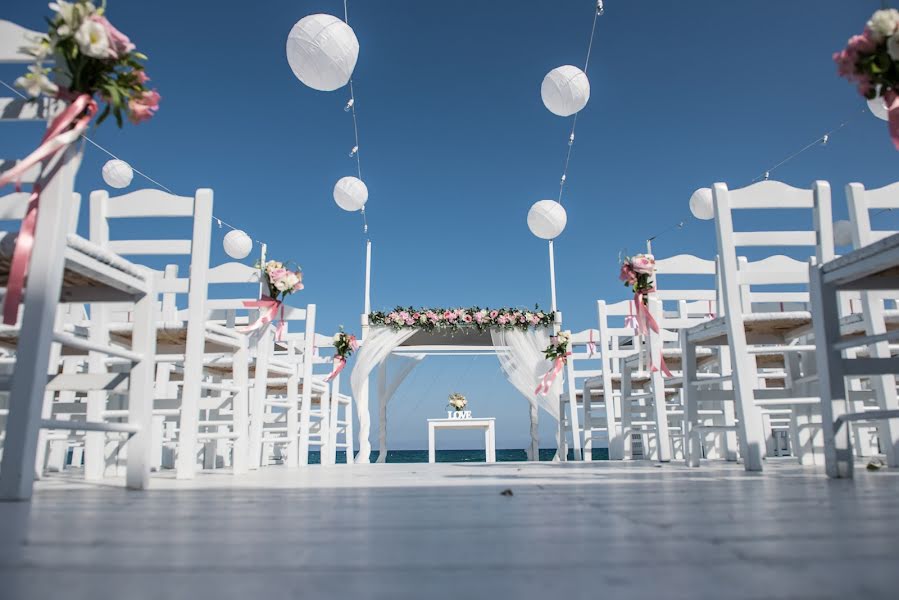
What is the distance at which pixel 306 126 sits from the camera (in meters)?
14.6

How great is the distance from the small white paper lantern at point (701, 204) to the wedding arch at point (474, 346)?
2194 mm

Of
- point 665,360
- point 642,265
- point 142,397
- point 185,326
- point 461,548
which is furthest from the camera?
point 665,360

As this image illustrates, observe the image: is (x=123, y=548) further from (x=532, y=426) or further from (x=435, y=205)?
(x=435, y=205)

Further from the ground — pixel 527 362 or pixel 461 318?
pixel 461 318

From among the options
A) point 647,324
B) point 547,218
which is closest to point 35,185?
point 647,324

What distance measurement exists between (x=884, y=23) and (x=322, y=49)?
3580mm

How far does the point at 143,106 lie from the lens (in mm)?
1798

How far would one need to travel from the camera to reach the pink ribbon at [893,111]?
6.37 feet

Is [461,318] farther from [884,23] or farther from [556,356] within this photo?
[884,23]

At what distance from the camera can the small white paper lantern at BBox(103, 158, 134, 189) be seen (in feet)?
20.6

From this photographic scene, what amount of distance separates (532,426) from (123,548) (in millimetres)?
7414

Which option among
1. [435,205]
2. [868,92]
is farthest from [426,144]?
[868,92]

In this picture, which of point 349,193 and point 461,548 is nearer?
point 461,548

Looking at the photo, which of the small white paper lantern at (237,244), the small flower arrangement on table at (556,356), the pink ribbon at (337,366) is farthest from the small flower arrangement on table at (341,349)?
the small white paper lantern at (237,244)
